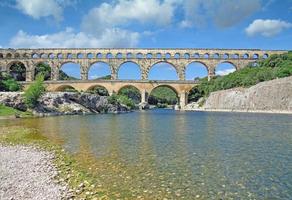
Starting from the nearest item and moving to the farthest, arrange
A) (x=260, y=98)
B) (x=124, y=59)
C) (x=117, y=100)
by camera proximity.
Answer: (x=260, y=98)
(x=117, y=100)
(x=124, y=59)

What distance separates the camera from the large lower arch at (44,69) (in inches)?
3883

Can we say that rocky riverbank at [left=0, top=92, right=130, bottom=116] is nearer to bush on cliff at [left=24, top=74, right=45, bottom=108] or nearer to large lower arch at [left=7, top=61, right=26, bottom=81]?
bush on cliff at [left=24, top=74, right=45, bottom=108]

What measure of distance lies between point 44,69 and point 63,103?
47.9 m

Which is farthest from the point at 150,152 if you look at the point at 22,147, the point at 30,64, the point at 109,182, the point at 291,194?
the point at 30,64

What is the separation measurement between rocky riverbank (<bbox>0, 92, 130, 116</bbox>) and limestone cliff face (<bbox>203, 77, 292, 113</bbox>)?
2346 centimetres

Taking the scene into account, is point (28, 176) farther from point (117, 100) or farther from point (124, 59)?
point (124, 59)

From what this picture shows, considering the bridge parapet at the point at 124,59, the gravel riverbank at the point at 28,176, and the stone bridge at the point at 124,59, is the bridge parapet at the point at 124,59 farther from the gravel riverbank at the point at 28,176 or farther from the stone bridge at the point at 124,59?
the gravel riverbank at the point at 28,176

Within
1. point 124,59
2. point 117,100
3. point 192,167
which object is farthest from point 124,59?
point 192,167

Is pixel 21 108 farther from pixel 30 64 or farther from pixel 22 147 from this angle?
pixel 30 64

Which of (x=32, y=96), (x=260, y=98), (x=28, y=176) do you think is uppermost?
(x=260, y=98)

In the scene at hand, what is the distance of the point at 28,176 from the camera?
397 inches

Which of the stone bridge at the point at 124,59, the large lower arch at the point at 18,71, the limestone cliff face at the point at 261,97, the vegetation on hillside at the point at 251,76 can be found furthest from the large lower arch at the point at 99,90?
the limestone cliff face at the point at 261,97

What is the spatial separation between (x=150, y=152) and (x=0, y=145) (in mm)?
7656

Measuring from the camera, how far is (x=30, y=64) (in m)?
95.6
